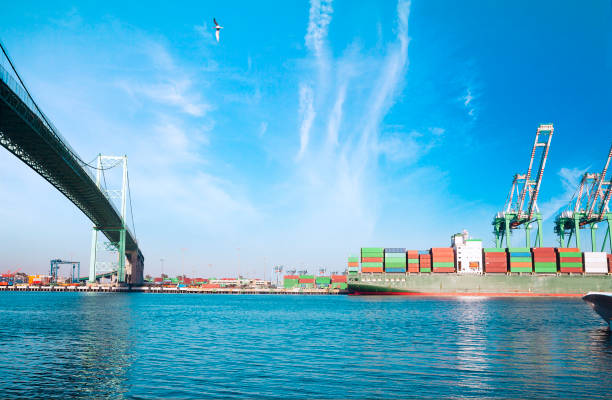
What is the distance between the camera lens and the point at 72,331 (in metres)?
27.3

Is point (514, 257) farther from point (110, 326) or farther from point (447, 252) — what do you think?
point (110, 326)

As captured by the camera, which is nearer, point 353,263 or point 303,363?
point 303,363

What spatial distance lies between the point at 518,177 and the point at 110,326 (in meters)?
94.1

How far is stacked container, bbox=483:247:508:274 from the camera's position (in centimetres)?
9006

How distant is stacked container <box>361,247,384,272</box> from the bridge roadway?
2056 inches

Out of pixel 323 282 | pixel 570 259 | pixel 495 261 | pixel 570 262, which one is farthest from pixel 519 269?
pixel 323 282

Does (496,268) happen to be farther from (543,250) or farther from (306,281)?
(306,281)

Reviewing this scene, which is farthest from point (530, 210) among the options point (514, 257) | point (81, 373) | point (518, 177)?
point (81, 373)

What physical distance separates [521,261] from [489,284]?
8298mm

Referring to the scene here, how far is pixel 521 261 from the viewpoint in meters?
89.4

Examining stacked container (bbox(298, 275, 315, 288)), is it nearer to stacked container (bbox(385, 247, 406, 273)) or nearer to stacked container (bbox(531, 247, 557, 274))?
stacked container (bbox(385, 247, 406, 273))

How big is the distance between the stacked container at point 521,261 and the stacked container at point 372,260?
2718 cm


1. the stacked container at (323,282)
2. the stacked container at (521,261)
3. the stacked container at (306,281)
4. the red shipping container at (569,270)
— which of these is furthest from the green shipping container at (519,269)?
the stacked container at (306,281)

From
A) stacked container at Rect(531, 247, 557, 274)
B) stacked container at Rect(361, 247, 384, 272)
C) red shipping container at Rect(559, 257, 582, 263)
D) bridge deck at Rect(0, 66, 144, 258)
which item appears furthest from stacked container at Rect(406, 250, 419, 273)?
bridge deck at Rect(0, 66, 144, 258)
